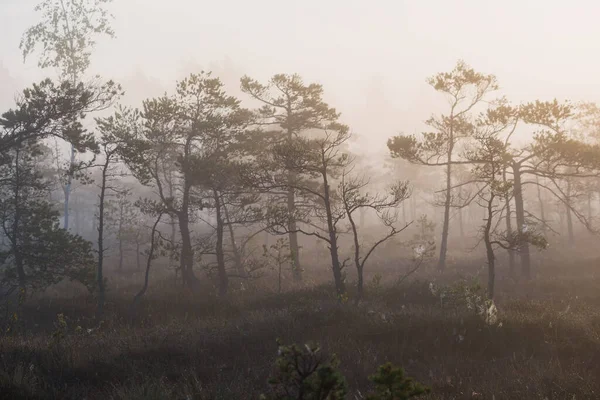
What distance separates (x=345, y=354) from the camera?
7.77 m

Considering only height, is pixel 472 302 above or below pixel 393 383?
below

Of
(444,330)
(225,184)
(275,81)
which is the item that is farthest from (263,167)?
(275,81)

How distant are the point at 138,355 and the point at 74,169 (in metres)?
8.24

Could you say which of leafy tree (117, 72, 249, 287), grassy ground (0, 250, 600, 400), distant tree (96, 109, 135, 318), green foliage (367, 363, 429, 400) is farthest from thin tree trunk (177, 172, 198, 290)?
green foliage (367, 363, 429, 400)

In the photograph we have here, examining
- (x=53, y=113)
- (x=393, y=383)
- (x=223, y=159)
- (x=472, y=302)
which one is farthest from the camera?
(x=223, y=159)

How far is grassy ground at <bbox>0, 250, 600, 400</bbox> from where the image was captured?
610cm

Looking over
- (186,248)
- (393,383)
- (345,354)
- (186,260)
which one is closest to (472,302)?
(345,354)

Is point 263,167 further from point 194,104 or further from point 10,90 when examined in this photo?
point 10,90

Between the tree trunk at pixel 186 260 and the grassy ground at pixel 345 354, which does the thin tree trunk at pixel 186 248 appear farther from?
the grassy ground at pixel 345 354

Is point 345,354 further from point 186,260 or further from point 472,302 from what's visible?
point 186,260

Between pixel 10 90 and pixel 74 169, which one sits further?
pixel 10 90

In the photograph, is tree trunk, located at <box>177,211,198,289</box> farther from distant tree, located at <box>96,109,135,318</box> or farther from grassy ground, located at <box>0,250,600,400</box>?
grassy ground, located at <box>0,250,600,400</box>

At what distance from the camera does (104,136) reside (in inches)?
551

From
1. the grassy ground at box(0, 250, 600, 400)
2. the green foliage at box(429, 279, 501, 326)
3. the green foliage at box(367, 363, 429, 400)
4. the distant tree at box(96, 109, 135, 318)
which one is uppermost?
the distant tree at box(96, 109, 135, 318)
